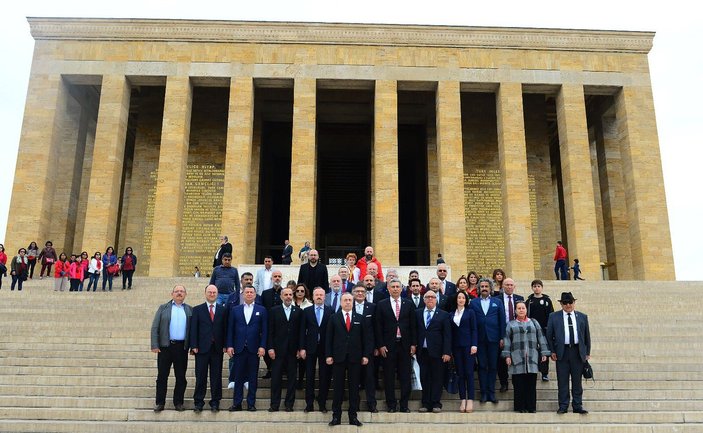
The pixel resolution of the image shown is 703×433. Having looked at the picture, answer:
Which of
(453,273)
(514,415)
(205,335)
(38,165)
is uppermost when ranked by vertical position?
(38,165)

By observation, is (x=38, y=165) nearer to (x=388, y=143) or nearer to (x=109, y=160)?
(x=109, y=160)

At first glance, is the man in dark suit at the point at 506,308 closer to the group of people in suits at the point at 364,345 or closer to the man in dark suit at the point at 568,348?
the group of people in suits at the point at 364,345

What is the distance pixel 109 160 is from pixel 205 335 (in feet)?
52.1

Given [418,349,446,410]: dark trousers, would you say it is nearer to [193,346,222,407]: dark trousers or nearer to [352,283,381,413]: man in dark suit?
[352,283,381,413]: man in dark suit

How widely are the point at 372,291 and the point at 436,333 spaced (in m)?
1.32

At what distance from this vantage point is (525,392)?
703 cm

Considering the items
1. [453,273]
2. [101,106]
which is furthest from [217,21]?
[453,273]

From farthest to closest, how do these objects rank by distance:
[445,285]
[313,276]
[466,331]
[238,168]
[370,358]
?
[238,168] → [313,276] → [445,285] → [466,331] → [370,358]

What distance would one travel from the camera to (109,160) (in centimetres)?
2083

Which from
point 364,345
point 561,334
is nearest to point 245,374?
point 364,345

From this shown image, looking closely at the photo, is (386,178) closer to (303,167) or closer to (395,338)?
(303,167)

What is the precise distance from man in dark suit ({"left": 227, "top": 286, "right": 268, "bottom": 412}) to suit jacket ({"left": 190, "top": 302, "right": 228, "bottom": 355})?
0.35 ft

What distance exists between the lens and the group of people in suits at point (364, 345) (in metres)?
6.85

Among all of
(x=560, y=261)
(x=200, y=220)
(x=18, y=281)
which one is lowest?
(x=18, y=281)
